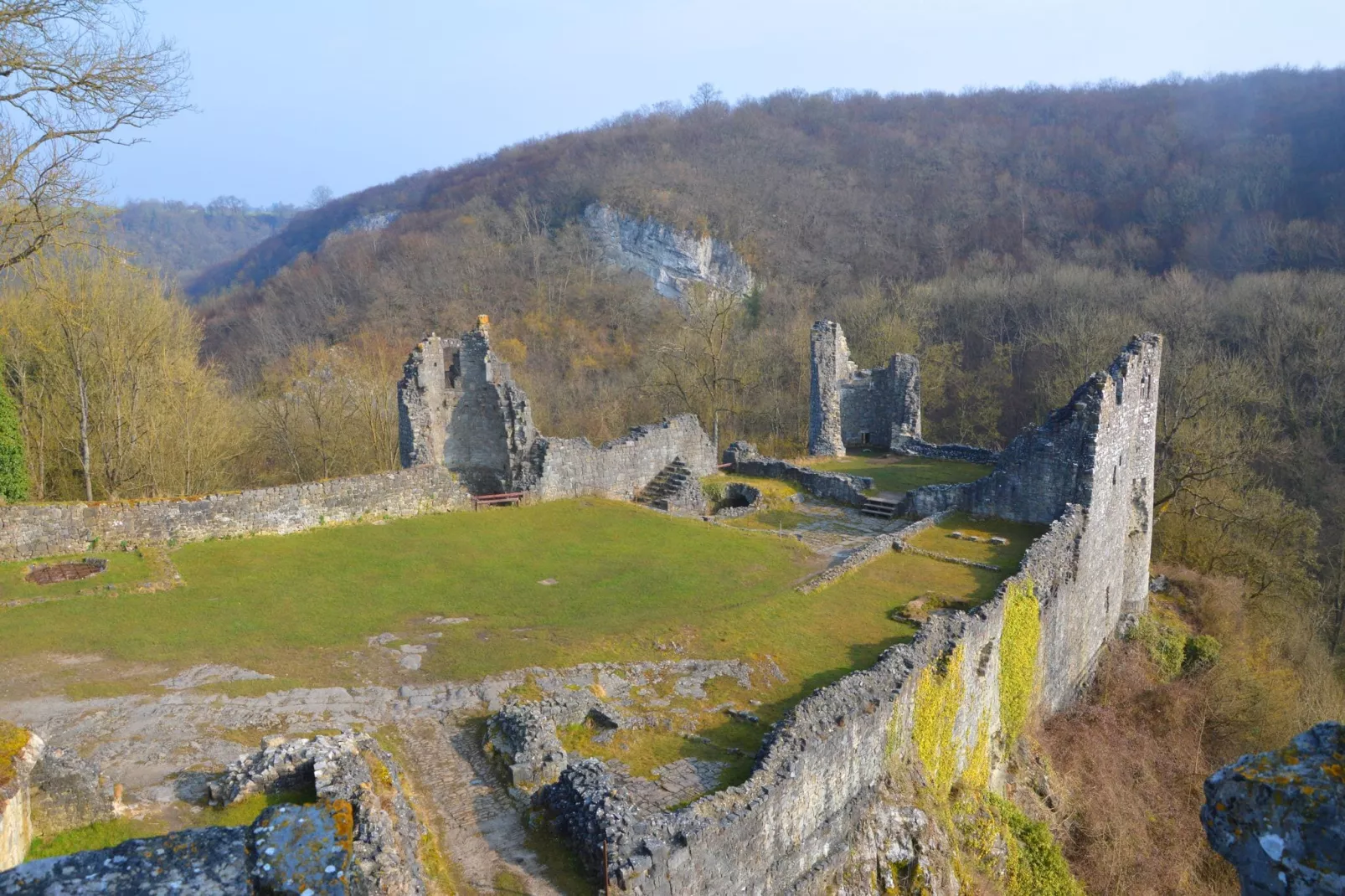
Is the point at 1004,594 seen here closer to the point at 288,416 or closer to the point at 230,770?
the point at 230,770

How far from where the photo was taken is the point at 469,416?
23.5 meters

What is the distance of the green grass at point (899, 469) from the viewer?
26562mm

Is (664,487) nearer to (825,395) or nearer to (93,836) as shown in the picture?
(825,395)

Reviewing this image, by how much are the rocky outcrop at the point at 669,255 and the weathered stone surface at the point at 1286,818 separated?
77071 millimetres

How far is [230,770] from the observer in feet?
30.1

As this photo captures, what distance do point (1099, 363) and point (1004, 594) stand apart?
→ 23.8m

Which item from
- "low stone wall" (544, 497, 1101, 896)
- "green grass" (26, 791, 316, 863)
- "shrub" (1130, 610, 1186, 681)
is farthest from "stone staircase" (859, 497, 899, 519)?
"green grass" (26, 791, 316, 863)

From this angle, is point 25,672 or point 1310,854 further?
point 25,672

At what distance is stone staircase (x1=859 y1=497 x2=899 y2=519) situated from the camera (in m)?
23.0

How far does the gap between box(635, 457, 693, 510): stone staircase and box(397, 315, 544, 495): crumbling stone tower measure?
360 centimetres

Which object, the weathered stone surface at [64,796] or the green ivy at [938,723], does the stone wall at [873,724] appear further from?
the weathered stone surface at [64,796]

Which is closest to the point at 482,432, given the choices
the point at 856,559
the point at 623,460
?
the point at 623,460

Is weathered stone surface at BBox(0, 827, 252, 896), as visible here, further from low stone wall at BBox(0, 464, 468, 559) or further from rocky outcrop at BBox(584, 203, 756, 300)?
rocky outcrop at BBox(584, 203, 756, 300)

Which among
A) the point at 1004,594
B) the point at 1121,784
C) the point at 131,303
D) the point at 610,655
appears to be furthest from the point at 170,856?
the point at 131,303
